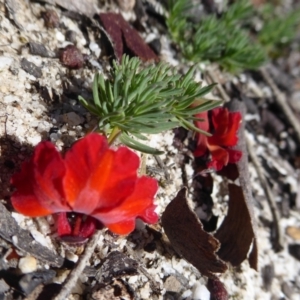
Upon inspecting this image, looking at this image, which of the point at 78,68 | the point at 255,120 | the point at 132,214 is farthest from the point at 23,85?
the point at 255,120

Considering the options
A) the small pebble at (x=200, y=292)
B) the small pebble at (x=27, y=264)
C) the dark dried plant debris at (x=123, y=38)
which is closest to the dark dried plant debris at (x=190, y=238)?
the small pebble at (x=200, y=292)

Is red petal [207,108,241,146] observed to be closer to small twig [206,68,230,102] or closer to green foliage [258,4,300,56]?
small twig [206,68,230,102]

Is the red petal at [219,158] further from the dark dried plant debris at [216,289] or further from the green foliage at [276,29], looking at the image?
the green foliage at [276,29]

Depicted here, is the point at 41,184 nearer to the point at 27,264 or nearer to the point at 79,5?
the point at 27,264

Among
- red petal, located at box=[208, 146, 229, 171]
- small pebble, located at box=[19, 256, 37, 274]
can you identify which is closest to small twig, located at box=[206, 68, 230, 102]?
red petal, located at box=[208, 146, 229, 171]

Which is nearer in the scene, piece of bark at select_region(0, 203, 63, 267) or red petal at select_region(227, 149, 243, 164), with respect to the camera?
piece of bark at select_region(0, 203, 63, 267)

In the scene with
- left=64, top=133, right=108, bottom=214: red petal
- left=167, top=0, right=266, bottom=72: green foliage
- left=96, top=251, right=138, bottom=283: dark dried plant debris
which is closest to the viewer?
left=64, top=133, right=108, bottom=214: red petal

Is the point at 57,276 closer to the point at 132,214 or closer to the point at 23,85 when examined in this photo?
the point at 132,214
